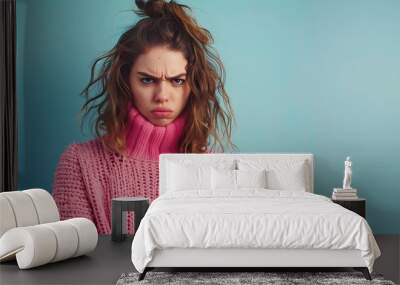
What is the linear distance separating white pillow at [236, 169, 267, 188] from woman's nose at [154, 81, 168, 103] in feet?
3.91

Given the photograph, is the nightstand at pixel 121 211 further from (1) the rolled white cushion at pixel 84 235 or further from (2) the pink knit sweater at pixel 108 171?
(1) the rolled white cushion at pixel 84 235

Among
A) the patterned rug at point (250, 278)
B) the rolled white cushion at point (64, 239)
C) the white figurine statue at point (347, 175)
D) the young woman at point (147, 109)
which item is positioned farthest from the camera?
the young woman at point (147, 109)

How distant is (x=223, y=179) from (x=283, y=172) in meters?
0.64

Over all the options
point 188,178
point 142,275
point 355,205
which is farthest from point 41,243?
point 355,205

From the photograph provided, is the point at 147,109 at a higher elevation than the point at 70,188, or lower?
higher

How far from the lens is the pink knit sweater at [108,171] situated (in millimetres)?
7086

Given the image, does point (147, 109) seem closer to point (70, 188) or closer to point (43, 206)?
point (70, 188)

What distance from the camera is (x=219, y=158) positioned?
7043mm

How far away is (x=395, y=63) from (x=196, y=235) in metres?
3.42

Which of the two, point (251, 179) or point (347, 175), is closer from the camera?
point (251, 179)

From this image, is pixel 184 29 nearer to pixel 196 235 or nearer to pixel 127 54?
pixel 127 54

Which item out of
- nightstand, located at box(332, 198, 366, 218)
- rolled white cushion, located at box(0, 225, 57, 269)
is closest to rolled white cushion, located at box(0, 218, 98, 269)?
rolled white cushion, located at box(0, 225, 57, 269)

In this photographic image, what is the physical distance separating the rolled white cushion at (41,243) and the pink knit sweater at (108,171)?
1.54 metres

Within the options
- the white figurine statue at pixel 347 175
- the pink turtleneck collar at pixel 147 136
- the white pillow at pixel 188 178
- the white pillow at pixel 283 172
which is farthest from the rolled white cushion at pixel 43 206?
the white figurine statue at pixel 347 175
